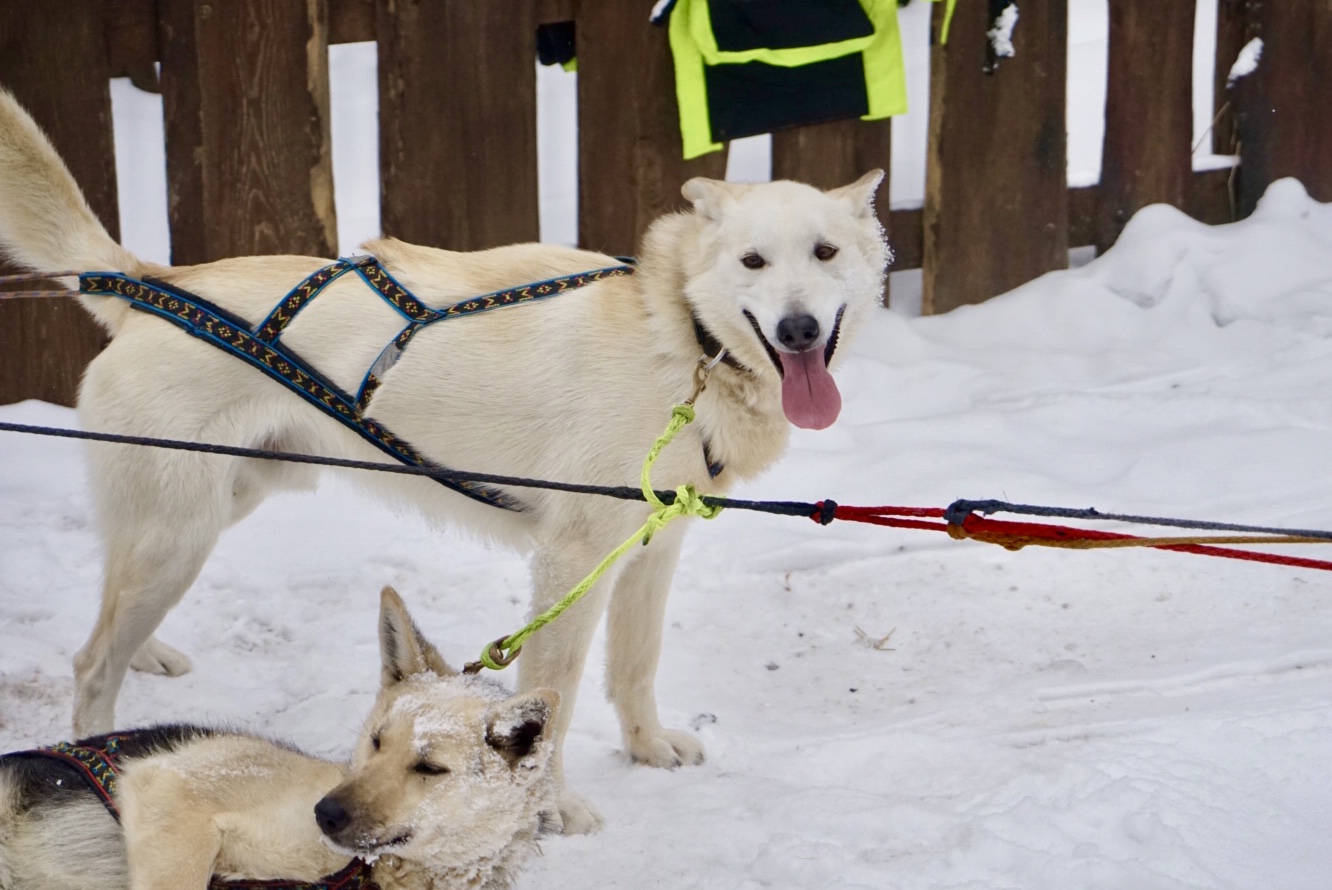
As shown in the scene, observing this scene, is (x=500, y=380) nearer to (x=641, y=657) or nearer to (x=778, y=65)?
(x=641, y=657)

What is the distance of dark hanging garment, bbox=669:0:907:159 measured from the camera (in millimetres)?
5383

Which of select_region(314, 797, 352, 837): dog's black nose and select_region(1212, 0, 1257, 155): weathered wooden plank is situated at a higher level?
select_region(1212, 0, 1257, 155): weathered wooden plank

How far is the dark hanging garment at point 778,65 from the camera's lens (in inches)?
212

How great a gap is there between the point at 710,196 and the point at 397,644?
144cm

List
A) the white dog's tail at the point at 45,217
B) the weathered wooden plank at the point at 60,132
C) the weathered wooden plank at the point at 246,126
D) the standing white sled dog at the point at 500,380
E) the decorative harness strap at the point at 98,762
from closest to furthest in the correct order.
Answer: the decorative harness strap at the point at 98,762 → the standing white sled dog at the point at 500,380 → the white dog's tail at the point at 45,217 → the weathered wooden plank at the point at 60,132 → the weathered wooden plank at the point at 246,126

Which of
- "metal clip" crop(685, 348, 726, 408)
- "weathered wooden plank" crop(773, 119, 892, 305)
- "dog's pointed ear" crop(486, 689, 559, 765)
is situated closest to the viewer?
"dog's pointed ear" crop(486, 689, 559, 765)

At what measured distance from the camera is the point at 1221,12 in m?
6.29

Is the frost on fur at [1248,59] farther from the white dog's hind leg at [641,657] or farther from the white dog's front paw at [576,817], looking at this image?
the white dog's front paw at [576,817]

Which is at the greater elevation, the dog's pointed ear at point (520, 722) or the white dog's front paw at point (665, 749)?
the dog's pointed ear at point (520, 722)

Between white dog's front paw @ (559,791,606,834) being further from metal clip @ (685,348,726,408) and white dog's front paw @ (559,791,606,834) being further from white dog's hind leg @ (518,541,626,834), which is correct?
metal clip @ (685,348,726,408)

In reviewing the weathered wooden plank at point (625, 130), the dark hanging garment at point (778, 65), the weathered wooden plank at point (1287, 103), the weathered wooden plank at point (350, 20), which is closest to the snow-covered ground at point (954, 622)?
the weathered wooden plank at point (1287, 103)

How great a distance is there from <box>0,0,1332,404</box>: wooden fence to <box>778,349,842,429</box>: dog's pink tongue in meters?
2.76

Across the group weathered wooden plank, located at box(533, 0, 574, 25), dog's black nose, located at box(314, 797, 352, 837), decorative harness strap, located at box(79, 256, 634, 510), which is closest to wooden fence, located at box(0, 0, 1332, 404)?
weathered wooden plank, located at box(533, 0, 574, 25)

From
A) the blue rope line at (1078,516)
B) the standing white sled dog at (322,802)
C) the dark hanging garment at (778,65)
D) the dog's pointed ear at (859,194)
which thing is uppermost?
the dark hanging garment at (778,65)
